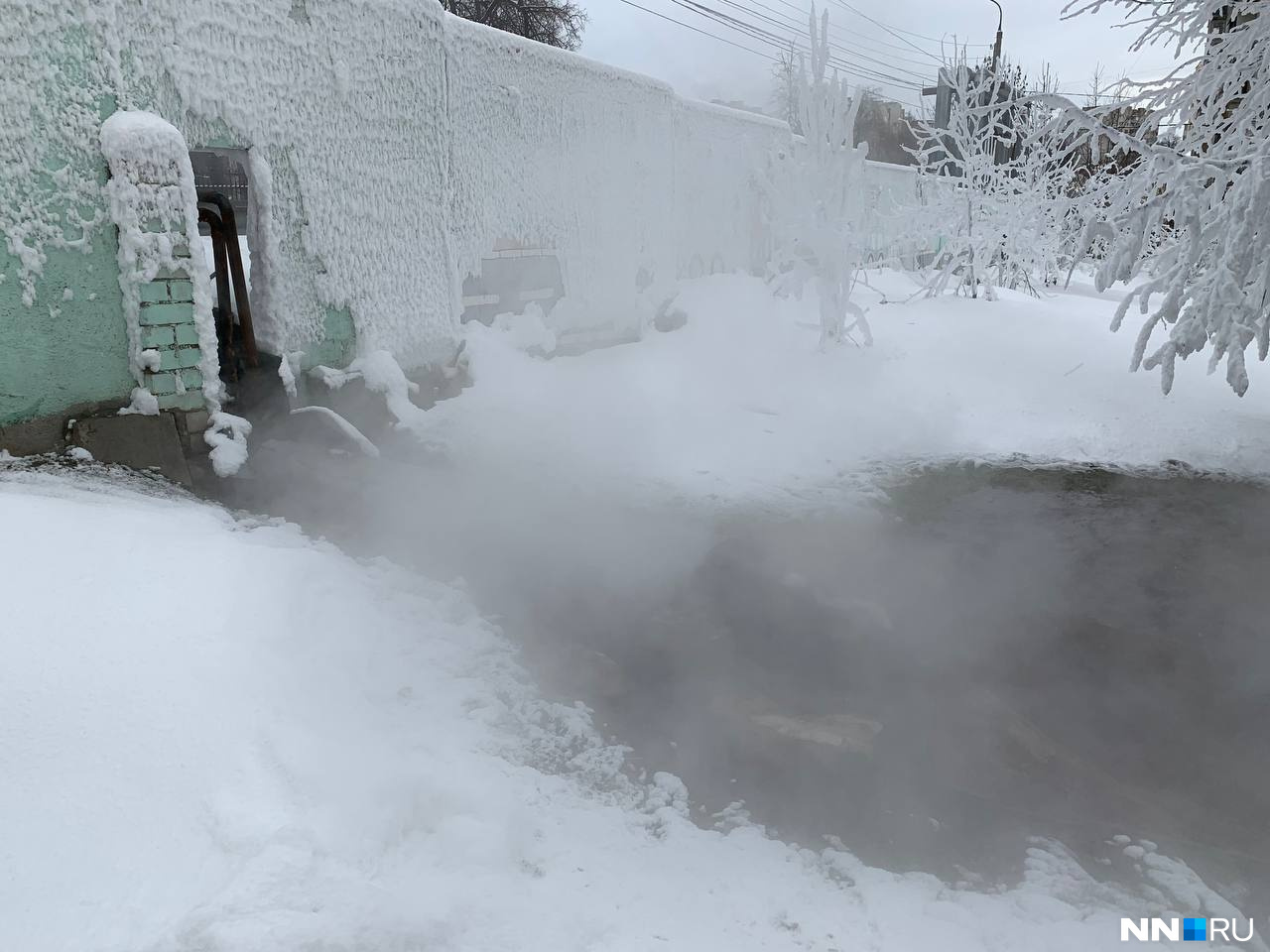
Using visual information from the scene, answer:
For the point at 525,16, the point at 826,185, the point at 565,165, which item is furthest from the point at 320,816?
the point at 525,16

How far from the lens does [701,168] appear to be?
11.3 m

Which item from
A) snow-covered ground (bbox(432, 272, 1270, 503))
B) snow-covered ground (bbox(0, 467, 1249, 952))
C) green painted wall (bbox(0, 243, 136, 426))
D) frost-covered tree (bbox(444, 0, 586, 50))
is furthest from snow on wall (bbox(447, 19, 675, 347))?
frost-covered tree (bbox(444, 0, 586, 50))

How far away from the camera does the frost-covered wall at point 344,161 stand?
4156mm

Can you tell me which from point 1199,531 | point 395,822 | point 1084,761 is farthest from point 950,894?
point 1199,531

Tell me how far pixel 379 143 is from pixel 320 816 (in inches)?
204

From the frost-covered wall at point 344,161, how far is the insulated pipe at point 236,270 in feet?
0.38

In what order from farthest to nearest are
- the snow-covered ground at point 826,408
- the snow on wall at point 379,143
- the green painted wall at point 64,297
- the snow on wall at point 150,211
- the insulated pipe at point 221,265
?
the snow-covered ground at point 826,408
the insulated pipe at point 221,265
the snow on wall at point 379,143
the snow on wall at point 150,211
the green painted wall at point 64,297

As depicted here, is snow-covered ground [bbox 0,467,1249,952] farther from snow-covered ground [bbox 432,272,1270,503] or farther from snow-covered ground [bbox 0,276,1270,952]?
snow-covered ground [bbox 432,272,1270,503]

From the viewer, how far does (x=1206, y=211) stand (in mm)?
5684

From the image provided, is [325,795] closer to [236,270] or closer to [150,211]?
[150,211]

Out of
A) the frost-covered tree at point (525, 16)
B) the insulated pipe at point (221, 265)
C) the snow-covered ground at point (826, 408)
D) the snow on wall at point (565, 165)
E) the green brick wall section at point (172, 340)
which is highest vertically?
the frost-covered tree at point (525, 16)

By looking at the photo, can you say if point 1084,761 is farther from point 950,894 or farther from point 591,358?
point 591,358

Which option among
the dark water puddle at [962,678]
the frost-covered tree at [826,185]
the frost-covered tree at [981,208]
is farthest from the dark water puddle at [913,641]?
the frost-covered tree at [981,208]

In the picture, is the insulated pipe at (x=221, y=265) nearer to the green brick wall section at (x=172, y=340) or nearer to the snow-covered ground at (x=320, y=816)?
the green brick wall section at (x=172, y=340)
